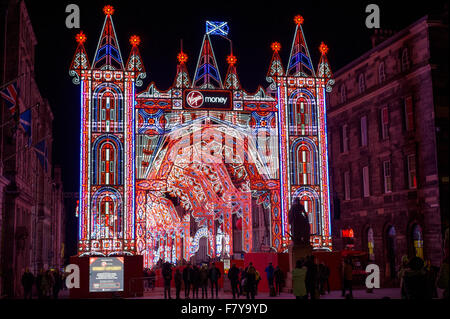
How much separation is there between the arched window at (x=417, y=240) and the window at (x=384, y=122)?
6.88m

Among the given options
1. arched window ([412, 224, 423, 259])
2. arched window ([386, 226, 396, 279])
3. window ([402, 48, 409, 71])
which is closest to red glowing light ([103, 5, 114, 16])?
window ([402, 48, 409, 71])

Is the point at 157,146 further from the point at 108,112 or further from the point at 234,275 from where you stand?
the point at 234,275

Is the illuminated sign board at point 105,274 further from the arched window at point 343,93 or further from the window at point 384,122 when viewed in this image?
the arched window at point 343,93

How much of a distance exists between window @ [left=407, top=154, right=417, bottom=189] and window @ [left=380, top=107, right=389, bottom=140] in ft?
10.1

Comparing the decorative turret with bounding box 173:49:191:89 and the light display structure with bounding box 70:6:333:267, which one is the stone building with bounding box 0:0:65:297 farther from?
the decorative turret with bounding box 173:49:191:89

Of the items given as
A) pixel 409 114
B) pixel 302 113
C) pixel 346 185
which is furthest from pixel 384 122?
pixel 302 113

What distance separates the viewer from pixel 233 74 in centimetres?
3291

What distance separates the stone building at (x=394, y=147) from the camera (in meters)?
38.4

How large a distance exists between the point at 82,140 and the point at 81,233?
176 inches

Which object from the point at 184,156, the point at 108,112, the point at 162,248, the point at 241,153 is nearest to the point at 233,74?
the point at 241,153

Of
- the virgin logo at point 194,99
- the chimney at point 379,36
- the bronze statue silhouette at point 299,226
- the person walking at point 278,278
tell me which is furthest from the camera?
the chimney at point 379,36

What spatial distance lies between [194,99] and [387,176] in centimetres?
1775

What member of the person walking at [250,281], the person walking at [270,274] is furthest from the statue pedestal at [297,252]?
the person walking at [250,281]

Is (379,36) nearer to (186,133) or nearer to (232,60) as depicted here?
(232,60)
